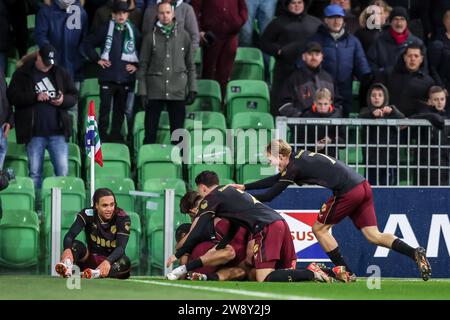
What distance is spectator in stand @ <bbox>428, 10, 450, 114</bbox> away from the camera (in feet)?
67.6

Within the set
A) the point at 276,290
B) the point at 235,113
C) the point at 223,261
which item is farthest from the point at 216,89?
the point at 276,290

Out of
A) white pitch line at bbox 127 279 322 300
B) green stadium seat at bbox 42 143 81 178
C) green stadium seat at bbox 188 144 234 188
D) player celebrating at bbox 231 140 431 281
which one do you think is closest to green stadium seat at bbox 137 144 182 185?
green stadium seat at bbox 188 144 234 188

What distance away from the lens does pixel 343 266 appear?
16.6 meters

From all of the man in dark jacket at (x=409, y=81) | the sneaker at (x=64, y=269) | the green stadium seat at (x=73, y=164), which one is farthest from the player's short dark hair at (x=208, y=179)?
the man in dark jacket at (x=409, y=81)

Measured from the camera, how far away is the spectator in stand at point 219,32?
20562 mm

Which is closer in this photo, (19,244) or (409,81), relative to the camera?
(19,244)

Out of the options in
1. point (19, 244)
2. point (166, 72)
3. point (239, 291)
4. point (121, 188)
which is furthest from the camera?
A: point (166, 72)

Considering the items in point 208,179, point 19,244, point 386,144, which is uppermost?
point 386,144

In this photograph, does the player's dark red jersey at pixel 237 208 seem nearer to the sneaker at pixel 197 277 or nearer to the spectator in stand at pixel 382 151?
the sneaker at pixel 197 277

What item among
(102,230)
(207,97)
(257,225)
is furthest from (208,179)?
(207,97)

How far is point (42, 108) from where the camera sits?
1912 centimetres

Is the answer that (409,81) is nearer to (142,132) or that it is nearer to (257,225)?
(142,132)

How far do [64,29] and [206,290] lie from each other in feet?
21.5

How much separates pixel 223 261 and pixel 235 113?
3.84 metres
